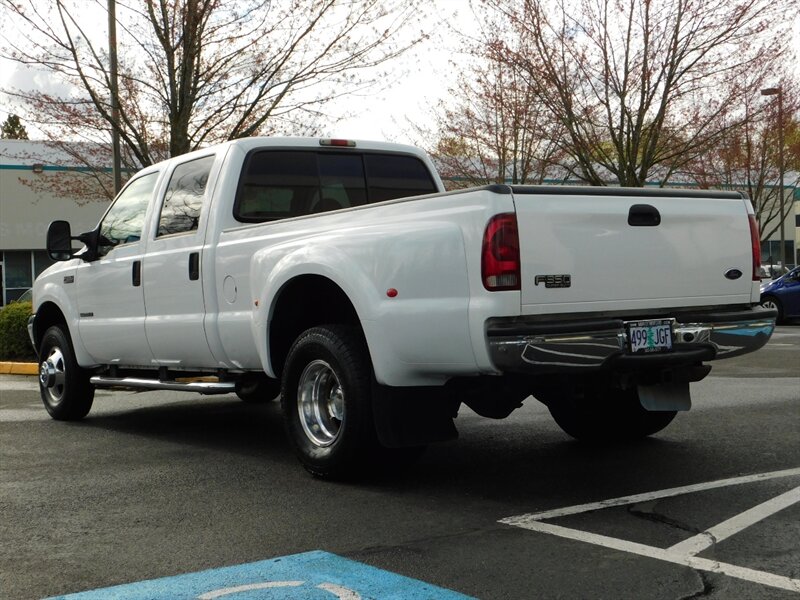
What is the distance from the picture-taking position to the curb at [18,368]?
14.4m

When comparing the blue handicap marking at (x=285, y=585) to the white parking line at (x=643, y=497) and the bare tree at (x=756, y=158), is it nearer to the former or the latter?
the white parking line at (x=643, y=497)

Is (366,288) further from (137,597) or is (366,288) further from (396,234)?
(137,597)

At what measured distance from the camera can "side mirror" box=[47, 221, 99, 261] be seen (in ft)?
28.3

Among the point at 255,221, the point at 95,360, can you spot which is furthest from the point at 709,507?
the point at 95,360

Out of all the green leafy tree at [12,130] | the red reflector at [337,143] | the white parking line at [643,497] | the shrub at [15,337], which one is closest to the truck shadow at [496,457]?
the white parking line at [643,497]

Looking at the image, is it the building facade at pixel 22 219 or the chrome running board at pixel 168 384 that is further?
the building facade at pixel 22 219

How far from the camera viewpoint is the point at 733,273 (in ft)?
19.6

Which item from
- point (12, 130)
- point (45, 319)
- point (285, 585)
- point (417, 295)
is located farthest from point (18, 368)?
point (12, 130)

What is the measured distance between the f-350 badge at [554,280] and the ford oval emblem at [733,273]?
124 centimetres

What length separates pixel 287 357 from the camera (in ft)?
21.0

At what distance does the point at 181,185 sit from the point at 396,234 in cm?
293

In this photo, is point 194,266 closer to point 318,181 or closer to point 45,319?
point 318,181

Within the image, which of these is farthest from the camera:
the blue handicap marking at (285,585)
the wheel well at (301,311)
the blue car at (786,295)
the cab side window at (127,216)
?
the blue car at (786,295)

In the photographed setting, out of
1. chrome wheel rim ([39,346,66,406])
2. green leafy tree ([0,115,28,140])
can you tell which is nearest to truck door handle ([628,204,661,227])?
chrome wheel rim ([39,346,66,406])
